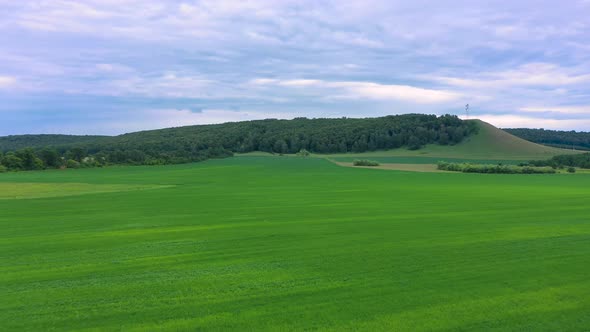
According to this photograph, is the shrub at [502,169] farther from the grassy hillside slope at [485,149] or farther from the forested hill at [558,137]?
the forested hill at [558,137]

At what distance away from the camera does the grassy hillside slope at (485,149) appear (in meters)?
104

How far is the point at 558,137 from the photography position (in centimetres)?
15175

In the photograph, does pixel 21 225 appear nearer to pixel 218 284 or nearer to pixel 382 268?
pixel 218 284

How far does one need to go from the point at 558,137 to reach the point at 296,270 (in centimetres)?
16783

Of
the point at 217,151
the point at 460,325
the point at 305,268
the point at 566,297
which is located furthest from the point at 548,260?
the point at 217,151

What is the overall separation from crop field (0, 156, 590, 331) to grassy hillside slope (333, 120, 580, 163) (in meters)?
88.6

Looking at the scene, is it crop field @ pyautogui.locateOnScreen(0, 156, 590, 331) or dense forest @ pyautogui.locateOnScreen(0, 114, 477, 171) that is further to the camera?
dense forest @ pyautogui.locateOnScreen(0, 114, 477, 171)

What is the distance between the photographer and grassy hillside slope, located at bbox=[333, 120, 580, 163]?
104125 millimetres

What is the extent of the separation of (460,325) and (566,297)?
10.4 feet

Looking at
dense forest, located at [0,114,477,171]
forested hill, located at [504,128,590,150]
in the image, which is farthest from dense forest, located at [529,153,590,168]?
forested hill, located at [504,128,590,150]

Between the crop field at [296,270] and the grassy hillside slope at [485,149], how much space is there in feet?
291

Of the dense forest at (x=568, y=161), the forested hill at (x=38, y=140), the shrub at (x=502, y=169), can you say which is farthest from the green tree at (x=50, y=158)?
the dense forest at (x=568, y=161)

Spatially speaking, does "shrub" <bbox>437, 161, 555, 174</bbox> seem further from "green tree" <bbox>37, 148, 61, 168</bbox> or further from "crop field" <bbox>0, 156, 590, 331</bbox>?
"green tree" <bbox>37, 148, 61, 168</bbox>

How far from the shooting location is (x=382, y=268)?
38.6 feet
